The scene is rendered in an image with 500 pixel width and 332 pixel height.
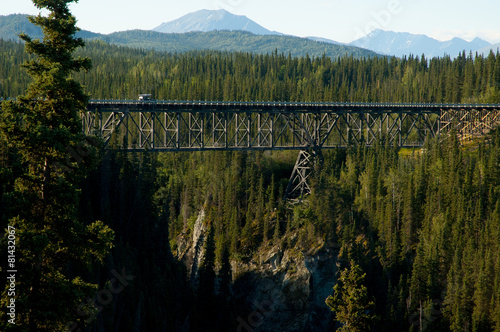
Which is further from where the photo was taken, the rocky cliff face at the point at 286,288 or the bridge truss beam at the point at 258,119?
the rocky cliff face at the point at 286,288

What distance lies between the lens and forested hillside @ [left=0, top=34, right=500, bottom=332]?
55.2 m

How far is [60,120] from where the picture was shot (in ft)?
53.3

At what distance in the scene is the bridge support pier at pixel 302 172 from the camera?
246 feet

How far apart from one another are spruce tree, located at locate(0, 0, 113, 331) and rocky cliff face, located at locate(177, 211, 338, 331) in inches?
2196

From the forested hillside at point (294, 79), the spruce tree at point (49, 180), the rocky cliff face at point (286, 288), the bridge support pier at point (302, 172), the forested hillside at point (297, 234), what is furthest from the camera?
the forested hillside at point (294, 79)

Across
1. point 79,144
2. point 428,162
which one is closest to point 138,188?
point 428,162

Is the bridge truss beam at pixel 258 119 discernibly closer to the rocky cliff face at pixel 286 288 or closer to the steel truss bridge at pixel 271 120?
the steel truss bridge at pixel 271 120

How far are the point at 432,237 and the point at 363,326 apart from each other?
32220mm

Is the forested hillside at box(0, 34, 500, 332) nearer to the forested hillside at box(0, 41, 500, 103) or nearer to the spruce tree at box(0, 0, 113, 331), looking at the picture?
the spruce tree at box(0, 0, 113, 331)

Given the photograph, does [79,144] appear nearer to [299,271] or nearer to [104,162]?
[104,162]

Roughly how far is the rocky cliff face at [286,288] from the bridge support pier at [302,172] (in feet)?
21.2

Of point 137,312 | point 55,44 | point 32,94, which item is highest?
point 55,44

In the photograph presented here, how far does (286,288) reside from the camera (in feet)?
238

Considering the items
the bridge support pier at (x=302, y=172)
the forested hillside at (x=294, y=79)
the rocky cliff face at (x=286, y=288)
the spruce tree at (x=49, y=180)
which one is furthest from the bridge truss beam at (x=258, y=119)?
the spruce tree at (x=49, y=180)
